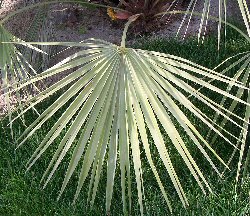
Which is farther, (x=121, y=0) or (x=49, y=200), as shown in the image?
(x=121, y=0)

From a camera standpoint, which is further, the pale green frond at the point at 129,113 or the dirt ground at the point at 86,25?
the dirt ground at the point at 86,25

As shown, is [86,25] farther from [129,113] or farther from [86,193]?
[129,113]


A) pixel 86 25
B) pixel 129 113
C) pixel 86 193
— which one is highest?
pixel 86 25

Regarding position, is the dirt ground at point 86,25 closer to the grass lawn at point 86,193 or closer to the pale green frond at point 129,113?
the grass lawn at point 86,193

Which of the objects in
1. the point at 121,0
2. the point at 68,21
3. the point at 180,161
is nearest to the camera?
the point at 180,161

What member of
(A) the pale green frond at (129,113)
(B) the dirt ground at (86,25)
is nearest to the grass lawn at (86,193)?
(A) the pale green frond at (129,113)

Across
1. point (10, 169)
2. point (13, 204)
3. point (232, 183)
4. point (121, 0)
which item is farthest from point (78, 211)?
point (121, 0)

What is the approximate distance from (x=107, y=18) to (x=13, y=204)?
5.59ft

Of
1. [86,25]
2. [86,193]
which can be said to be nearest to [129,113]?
[86,193]

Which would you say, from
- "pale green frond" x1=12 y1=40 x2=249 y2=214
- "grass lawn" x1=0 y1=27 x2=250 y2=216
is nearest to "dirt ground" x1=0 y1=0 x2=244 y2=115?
"grass lawn" x1=0 y1=27 x2=250 y2=216

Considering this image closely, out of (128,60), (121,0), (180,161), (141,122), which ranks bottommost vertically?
(180,161)

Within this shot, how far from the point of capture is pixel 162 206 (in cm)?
203

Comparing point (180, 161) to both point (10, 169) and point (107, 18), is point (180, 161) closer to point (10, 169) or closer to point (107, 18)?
point (10, 169)

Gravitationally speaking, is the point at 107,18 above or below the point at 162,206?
above
